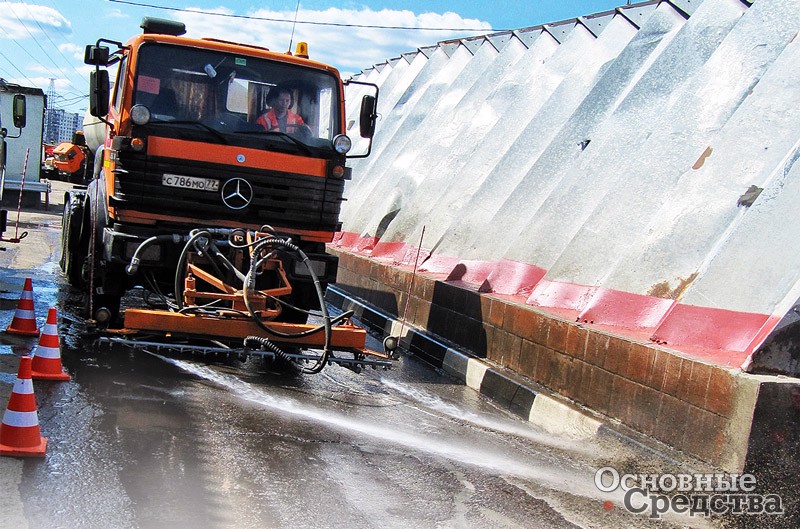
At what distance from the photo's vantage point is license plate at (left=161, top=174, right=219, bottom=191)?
26.6ft

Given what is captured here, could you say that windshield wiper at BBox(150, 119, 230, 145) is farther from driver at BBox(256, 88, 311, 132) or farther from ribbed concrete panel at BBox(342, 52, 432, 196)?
ribbed concrete panel at BBox(342, 52, 432, 196)

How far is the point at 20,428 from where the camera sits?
501 centimetres

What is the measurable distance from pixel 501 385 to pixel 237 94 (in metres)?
3.94

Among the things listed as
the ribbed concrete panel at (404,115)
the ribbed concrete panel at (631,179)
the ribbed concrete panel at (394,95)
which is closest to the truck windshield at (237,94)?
the ribbed concrete panel at (631,179)

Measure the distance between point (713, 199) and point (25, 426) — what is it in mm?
5936

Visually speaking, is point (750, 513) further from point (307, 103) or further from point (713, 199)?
point (307, 103)

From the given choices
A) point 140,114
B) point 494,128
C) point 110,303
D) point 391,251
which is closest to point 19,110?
point 110,303

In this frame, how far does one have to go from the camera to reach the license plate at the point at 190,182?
8.11 metres

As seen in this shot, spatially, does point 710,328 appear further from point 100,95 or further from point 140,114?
point 100,95

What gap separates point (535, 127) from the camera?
13.1m

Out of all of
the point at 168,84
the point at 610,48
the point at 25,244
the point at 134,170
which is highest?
the point at 610,48

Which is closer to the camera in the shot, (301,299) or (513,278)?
(301,299)

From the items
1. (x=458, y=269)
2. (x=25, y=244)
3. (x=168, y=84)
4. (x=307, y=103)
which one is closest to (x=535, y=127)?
(x=458, y=269)

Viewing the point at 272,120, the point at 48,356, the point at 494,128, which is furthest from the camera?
the point at 494,128
